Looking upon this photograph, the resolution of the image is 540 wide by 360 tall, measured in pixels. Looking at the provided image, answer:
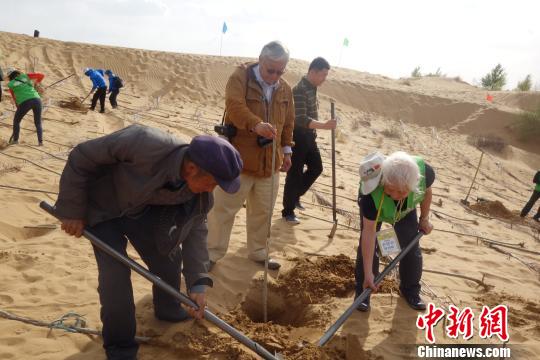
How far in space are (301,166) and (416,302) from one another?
1925mm

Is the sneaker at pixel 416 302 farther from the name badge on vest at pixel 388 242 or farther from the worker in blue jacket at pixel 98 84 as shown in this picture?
the worker in blue jacket at pixel 98 84

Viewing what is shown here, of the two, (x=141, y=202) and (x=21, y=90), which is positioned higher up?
(x=21, y=90)

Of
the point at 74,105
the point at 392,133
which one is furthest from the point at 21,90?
the point at 392,133

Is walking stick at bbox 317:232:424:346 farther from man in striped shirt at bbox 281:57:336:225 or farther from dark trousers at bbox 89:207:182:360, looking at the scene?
man in striped shirt at bbox 281:57:336:225

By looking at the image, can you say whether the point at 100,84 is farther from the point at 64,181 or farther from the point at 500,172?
the point at 500,172

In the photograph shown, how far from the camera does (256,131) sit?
9.91ft

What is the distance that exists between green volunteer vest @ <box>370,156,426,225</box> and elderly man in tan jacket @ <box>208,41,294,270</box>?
78cm

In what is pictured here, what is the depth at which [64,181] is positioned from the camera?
2105 mm

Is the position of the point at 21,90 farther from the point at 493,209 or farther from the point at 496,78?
the point at 496,78

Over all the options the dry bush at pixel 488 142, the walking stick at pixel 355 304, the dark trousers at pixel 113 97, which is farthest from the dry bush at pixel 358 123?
the walking stick at pixel 355 304

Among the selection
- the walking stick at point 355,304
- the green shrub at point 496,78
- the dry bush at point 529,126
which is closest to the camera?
the walking stick at point 355,304

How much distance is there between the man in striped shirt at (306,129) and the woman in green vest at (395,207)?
4.81 feet

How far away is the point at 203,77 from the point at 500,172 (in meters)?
11.5

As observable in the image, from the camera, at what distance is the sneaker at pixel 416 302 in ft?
10.8
